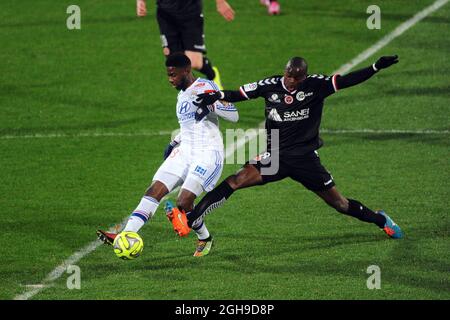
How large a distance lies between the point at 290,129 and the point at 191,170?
52.1 inches

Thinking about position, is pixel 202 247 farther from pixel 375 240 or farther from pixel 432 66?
pixel 432 66

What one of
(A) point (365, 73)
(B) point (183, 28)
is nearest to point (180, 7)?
(B) point (183, 28)

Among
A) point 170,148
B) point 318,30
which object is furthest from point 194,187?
point 318,30

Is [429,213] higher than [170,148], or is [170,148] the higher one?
[170,148]

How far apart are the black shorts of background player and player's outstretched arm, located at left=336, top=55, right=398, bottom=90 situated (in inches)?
275

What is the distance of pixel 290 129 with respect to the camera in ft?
44.7

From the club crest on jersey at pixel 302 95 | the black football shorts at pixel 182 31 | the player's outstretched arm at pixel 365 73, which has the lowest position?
the black football shorts at pixel 182 31

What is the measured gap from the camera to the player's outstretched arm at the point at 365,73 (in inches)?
506

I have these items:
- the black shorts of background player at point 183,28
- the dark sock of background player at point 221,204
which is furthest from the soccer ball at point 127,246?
the black shorts of background player at point 183,28

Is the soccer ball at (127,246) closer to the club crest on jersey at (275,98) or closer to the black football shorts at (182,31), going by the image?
the club crest on jersey at (275,98)
